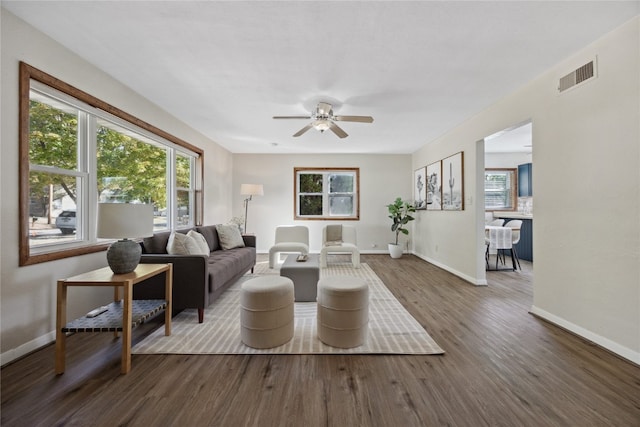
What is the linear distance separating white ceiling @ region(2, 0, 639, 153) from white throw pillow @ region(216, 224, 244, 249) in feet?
6.21

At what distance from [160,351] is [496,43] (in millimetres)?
3672

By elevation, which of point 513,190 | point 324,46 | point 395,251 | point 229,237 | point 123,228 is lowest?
point 395,251

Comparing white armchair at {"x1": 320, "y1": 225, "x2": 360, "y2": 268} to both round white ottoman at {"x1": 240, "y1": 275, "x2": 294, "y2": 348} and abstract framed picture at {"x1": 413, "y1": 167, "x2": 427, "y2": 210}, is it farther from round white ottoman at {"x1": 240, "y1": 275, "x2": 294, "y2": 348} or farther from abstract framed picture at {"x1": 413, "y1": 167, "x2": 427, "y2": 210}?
round white ottoman at {"x1": 240, "y1": 275, "x2": 294, "y2": 348}

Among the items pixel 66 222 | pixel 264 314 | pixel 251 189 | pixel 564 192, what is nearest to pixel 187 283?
pixel 264 314

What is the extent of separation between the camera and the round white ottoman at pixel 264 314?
2.09 m

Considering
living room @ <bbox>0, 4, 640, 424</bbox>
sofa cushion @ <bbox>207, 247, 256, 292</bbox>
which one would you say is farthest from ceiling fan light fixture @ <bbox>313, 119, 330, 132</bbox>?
living room @ <bbox>0, 4, 640, 424</bbox>

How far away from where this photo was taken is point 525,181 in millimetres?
6316

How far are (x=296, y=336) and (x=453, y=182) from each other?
3.74 metres

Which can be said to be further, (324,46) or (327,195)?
(327,195)

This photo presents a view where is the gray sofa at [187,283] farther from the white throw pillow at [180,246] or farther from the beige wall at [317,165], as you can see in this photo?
the beige wall at [317,165]

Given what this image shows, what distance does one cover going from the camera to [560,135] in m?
2.53

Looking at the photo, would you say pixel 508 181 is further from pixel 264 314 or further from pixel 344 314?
pixel 264 314

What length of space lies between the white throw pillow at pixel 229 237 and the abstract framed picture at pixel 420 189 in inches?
156

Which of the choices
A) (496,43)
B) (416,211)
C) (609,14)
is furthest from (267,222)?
(609,14)
